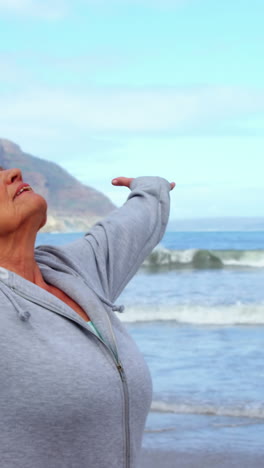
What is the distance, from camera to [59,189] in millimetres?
106062

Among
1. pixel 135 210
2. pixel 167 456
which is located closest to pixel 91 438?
pixel 135 210

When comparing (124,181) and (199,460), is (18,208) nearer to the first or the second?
(124,181)

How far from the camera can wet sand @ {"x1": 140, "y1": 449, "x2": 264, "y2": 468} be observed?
3.96 m

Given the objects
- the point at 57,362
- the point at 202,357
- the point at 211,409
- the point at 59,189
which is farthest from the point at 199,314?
the point at 59,189

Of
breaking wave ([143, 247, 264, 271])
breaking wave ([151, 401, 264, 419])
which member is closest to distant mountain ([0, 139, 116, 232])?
breaking wave ([143, 247, 264, 271])

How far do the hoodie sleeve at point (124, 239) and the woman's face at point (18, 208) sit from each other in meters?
0.25

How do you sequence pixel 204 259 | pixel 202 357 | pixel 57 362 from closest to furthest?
pixel 57 362 < pixel 202 357 < pixel 204 259

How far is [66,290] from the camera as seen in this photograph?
185cm

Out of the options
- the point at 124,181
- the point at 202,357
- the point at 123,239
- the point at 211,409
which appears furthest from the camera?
the point at 202,357

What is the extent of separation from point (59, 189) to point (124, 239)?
105m

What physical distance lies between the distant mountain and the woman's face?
94572 millimetres

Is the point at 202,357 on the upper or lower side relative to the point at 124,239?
lower

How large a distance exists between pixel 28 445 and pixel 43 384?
0.44 ft

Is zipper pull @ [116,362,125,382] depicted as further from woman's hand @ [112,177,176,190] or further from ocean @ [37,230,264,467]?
ocean @ [37,230,264,467]
